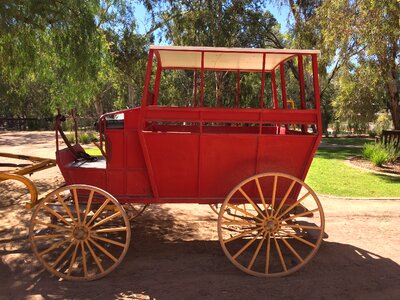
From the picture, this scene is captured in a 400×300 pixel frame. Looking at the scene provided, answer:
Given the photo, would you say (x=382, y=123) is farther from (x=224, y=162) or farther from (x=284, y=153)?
(x=224, y=162)

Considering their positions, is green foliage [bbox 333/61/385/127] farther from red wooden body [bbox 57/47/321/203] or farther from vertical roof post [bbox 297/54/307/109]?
red wooden body [bbox 57/47/321/203]

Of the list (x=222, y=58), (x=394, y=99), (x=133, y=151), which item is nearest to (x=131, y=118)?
(x=133, y=151)

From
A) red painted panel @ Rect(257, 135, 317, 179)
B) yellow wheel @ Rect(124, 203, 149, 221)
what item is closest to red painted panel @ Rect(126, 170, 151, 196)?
red painted panel @ Rect(257, 135, 317, 179)

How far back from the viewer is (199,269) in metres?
4.29

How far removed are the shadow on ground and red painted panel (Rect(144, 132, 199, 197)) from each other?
833mm

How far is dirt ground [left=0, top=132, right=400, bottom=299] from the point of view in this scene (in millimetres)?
3740

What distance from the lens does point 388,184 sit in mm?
9688

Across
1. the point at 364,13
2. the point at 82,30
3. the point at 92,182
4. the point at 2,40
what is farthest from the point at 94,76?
the point at 364,13

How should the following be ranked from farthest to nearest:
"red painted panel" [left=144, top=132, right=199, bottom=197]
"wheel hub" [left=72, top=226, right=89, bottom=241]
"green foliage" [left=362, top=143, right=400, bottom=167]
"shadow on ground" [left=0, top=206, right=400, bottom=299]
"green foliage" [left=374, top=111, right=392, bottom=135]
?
"green foliage" [left=374, top=111, right=392, bottom=135] → "green foliage" [left=362, top=143, right=400, bottom=167] → "red painted panel" [left=144, top=132, right=199, bottom=197] → "wheel hub" [left=72, top=226, right=89, bottom=241] → "shadow on ground" [left=0, top=206, right=400, bottom=299]

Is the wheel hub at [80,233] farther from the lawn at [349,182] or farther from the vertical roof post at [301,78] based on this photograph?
the lawn at [349,182]

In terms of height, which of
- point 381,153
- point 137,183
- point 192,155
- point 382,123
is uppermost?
point 382,123

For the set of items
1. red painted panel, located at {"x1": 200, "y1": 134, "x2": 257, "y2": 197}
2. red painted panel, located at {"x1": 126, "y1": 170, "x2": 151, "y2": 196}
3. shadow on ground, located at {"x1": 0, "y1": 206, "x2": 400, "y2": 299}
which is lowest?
shadow on ground, located at {"x1": 0, "y1": 206, "x2": 400, "y2": 299}

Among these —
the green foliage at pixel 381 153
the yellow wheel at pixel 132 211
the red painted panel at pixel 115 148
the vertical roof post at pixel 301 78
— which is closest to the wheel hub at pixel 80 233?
the red painted panel at pixel 115 148

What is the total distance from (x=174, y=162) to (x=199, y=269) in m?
1.20
